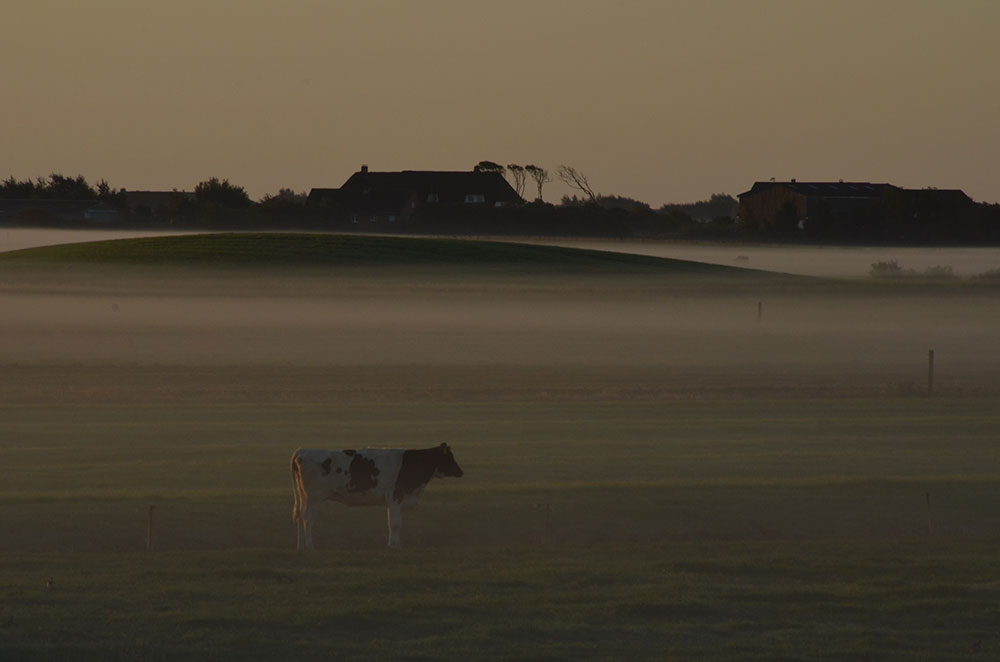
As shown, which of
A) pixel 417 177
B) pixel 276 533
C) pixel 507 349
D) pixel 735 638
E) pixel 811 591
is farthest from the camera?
pixel 417 177

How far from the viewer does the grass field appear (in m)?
12.4

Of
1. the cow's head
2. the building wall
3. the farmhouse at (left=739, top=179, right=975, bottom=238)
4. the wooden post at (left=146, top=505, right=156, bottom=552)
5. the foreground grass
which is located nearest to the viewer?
the foreground grass

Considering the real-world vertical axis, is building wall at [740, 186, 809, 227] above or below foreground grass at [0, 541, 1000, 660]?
above

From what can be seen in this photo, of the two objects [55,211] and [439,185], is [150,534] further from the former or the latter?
[439,185]

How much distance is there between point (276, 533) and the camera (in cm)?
1864

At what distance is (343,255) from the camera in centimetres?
11275

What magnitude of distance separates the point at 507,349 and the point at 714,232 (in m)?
78.0

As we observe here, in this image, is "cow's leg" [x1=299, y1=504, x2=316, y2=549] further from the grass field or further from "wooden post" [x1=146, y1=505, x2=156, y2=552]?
"wooden post" [x1=146, y1=505, x2=156, y2=552]

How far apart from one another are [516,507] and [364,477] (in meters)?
4.04

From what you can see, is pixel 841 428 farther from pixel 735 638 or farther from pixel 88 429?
pixel 735 638

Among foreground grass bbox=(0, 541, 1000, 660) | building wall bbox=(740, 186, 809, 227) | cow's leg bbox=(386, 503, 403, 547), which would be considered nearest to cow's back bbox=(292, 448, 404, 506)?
Answer: cow's leg bbox=(386, 503, 403, 547)

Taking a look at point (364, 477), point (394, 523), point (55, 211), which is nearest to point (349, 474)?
point (364, 477)

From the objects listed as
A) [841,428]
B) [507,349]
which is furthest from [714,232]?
[841,428]

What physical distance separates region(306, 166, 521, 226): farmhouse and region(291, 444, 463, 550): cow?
125562mm
